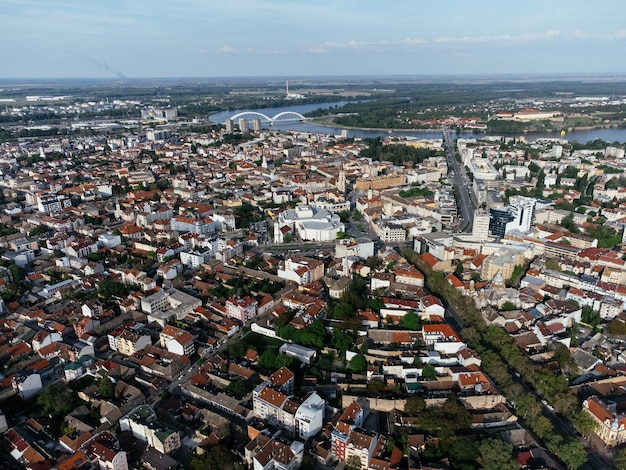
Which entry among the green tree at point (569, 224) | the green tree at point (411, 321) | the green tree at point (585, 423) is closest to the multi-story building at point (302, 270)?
the green tree at point (411, 321)

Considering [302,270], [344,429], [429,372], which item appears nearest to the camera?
[344,429]

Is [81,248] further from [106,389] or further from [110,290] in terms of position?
[106,389]

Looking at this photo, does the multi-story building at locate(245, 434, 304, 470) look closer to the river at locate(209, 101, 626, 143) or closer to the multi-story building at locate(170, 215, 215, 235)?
the multi-story building at locate(170, 215, 215, 235)

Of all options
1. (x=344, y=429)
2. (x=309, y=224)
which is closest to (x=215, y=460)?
(x=344, y=429)

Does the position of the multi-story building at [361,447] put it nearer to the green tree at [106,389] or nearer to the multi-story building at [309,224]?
the green tree at [106,389]

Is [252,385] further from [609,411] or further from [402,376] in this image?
[609,411]

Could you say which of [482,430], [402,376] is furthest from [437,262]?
[482,430]
